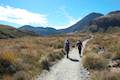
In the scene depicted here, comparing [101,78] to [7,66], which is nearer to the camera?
[101,78]

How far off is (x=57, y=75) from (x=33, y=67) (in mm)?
2164

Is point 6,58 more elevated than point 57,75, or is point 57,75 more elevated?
point 6,58

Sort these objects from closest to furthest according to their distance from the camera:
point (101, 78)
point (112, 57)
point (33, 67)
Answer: point (101, 78) < point (33, 67) < point (112, 57)

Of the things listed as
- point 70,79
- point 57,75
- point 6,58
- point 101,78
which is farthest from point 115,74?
point 6,58

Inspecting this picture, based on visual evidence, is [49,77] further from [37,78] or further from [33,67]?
[33,67]

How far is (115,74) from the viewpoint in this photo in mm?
13773

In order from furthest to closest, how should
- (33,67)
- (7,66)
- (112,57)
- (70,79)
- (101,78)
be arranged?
(112,57), (33,67), (7,66), (70,79), (101,78)

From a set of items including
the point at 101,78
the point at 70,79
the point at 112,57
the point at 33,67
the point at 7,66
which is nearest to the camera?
the point at 101,78

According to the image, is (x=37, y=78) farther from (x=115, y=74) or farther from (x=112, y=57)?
(x=112, y=57)

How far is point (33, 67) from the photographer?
17.6 metres

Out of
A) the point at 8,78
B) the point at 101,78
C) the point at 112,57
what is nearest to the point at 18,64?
the point at 8,78

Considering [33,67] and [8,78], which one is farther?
[33,67]

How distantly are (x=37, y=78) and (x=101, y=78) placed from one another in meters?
3.85

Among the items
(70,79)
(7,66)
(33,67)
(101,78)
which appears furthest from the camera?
Answer: (33,67)
